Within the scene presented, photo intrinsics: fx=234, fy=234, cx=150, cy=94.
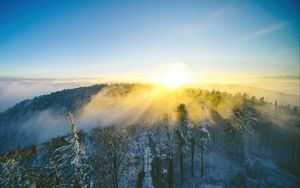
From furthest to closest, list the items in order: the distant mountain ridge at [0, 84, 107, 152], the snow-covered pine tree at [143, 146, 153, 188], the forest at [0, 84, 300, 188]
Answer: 1. the distant mountain ridge at [0, 84, 107, 152]
2. the snow-covered pine tree at [143, 146, 153, 188]
3. the forest at [0, 84, 300, 188]

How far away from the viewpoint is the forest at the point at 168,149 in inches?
1310

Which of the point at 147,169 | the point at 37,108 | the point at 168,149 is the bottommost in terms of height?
the point at 147,169

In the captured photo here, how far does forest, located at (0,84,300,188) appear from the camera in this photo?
1310 inches

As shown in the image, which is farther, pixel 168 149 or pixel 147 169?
pixel 147 169

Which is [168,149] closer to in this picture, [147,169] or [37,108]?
[147,169]

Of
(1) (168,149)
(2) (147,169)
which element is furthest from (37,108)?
(1) (168,149)

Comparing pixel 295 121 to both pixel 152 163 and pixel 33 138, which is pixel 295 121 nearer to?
pixel 152 163

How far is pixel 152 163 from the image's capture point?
55.1m

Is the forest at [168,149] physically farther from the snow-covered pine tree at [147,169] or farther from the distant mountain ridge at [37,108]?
the distant mountain ridge at [37,108]

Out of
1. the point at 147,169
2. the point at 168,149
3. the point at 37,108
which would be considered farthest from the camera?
the point at 37,108

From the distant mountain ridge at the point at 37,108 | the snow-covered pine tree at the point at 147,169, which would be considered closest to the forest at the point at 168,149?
the snow-covered pine tree at the point at 147,169

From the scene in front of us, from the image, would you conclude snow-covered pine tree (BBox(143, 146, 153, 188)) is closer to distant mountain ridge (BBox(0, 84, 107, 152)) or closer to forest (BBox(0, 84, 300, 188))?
forest (BBox(0, 84, 300, 188))

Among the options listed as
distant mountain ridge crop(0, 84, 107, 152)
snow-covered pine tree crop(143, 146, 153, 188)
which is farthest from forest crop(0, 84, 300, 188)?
distant mountain ridge crop(0, 84, 107, 152)

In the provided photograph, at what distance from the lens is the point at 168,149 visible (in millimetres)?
49969
